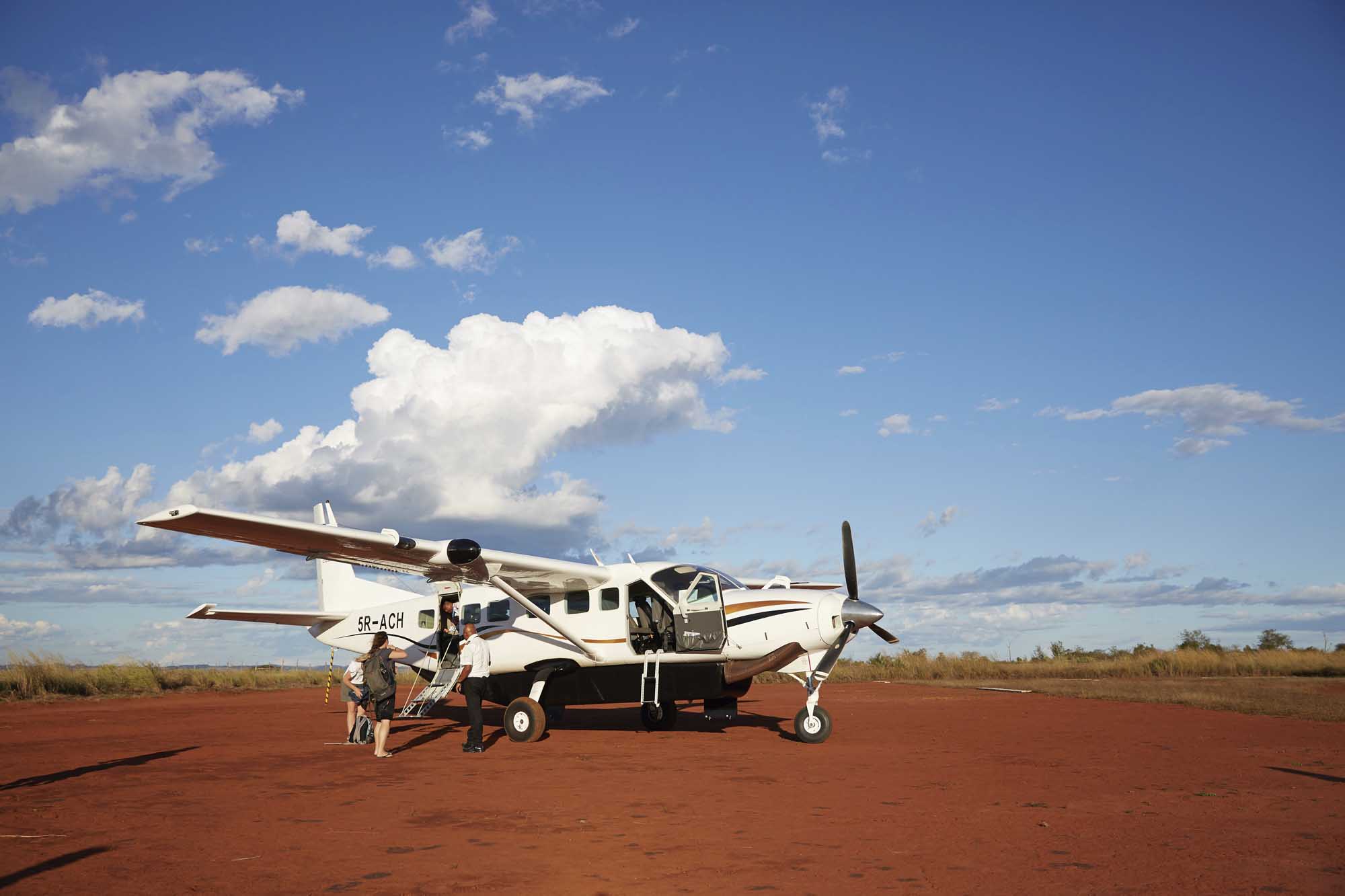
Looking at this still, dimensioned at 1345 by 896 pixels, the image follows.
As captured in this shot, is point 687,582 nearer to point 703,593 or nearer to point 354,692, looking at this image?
point 703,593

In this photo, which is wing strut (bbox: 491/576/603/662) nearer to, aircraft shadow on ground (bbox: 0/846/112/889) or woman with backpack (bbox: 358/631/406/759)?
woman with backpack (bbox: 358/631/406/759)

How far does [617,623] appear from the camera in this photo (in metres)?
15.8

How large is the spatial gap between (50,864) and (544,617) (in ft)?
30.3

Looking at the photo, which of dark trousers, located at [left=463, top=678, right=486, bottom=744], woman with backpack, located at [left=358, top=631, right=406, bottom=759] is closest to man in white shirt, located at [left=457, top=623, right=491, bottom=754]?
dark trousers, located at [left=463, top=678, right=486, bottom=744]

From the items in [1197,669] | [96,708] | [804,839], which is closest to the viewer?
[804,839]

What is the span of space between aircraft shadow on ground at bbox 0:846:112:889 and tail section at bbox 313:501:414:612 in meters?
13.2

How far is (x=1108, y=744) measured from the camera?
14391 millimetres

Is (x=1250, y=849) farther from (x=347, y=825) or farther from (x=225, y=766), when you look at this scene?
(x=225, y=766)

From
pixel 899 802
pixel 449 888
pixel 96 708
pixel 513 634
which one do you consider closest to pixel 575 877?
pixel 449 888

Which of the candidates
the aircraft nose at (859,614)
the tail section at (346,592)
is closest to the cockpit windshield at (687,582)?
the aircraft nose at (859,614)

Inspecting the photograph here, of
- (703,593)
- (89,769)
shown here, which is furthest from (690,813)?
(89,769)

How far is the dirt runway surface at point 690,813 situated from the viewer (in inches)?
246

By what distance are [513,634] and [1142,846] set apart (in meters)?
11.5

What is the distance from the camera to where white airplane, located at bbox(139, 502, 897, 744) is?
14.0 m
